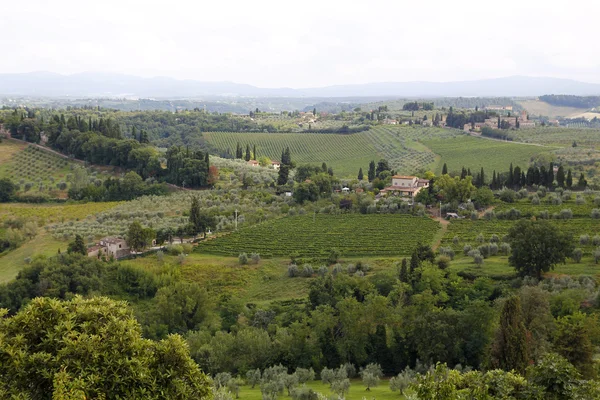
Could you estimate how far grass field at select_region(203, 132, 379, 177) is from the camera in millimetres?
102625

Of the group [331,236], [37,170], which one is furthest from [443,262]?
[37,170]

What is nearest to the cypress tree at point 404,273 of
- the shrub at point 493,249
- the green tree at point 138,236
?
the shrub at point 493,249

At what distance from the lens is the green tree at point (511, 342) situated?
73.5 ft

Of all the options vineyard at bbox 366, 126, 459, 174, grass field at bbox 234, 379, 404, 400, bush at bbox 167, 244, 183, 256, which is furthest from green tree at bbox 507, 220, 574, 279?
vineyard at bbox 366, 126, 459, 174

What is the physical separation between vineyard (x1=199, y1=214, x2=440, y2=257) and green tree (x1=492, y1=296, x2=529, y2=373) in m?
19.3

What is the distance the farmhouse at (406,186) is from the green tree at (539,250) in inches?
916

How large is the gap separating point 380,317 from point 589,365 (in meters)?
9.62

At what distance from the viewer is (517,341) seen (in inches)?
883

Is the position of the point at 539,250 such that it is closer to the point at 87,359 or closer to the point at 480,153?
the point at 87,359

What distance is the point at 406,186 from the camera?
6109cm

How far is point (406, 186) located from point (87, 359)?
49.8 meters

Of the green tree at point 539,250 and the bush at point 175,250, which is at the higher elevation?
the green tree at point 539,250

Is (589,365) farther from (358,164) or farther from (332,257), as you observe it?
(358,164)

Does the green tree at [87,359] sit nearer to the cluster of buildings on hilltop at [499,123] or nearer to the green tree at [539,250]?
the green tree at [539,250]
